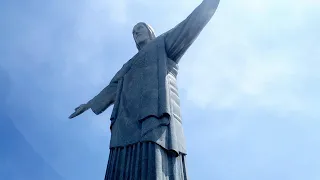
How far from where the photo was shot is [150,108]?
281 inches

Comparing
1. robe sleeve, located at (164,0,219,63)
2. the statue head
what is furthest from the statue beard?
robe sleeve, located at (164,0,219,63)

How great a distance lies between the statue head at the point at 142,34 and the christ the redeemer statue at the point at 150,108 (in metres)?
0.03

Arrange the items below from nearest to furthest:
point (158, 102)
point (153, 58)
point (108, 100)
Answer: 1. point (158, 102)
2. point (153, 58)
3. point (108, 100)

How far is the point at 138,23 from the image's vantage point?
10.2 meters

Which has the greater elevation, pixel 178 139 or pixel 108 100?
pixel 108 100

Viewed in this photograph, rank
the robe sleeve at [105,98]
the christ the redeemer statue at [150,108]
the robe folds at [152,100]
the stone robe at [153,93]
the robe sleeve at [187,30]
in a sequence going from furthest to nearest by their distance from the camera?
1. the robe sleeve at [105,98]
2. the robe sleeve at [187,30]
3. the stone robe at [153,93]
4. the robe folds at [152,100]
5. the christ the redeemer statue at [150,108]

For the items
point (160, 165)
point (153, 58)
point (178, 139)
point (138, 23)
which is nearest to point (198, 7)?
point (153, 58)

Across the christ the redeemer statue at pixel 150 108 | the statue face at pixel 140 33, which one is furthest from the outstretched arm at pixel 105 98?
the statue face at pixel 140 33

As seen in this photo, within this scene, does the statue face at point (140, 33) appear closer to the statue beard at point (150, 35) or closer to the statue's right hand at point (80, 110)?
the statue beard at point (150, 35)

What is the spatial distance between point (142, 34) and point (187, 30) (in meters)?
1.96

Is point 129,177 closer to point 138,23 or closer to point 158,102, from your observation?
point 158,102

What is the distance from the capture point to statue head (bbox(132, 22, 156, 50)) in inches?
391

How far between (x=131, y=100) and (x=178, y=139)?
1543 mm

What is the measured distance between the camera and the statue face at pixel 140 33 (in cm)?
995
